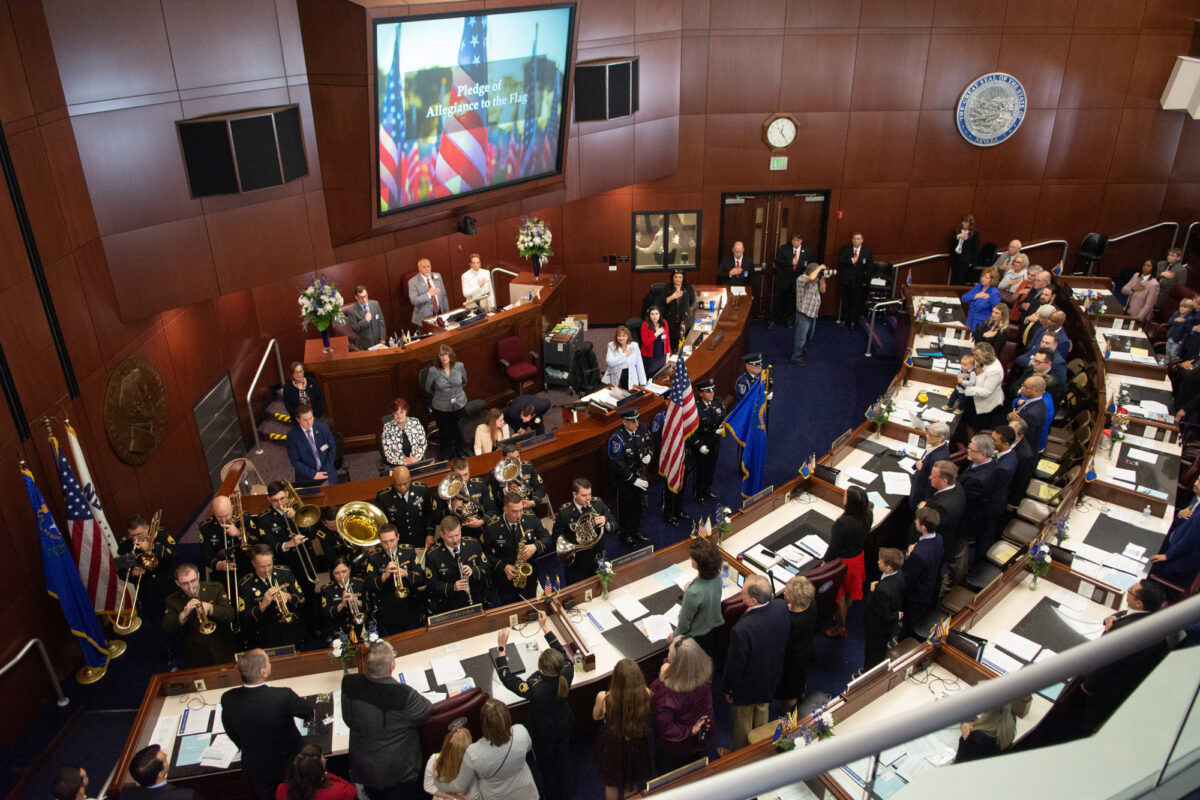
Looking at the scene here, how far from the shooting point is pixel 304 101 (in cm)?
834

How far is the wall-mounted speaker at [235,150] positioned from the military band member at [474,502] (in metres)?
3.24

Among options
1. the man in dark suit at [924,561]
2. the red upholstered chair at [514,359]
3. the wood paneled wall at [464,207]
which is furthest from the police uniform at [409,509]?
the red upholstered chair at [514,359]

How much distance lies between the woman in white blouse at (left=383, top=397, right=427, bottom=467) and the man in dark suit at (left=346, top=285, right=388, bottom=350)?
2.91 m

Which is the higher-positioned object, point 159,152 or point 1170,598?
point 159,152

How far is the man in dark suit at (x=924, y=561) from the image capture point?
5977mm

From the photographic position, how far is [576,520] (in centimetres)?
665

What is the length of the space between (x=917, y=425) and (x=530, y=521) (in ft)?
14.9

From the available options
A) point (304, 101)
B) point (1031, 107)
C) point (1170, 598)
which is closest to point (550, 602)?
point (1170, 598)

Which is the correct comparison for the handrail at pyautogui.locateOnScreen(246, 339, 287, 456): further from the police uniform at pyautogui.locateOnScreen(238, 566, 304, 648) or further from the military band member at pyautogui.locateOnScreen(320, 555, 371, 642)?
the military band member at pyautogui.locateOnScreen(320, 555, 371, 642)

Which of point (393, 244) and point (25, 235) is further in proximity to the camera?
point (393, 244)

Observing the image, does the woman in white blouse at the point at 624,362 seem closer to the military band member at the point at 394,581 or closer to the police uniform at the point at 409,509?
the police uniform at the point at 409,509

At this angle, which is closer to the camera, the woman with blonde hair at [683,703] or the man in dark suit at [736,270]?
the woman with blonde hair at [683,703]

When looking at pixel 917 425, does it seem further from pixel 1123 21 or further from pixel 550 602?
pixel 1123 21

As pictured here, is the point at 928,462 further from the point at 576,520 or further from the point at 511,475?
the point at 511,475
